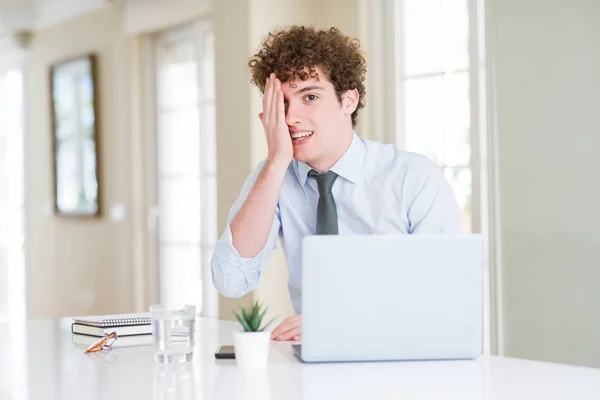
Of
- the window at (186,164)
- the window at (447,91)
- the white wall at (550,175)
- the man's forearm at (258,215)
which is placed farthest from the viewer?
the window at (186,164)

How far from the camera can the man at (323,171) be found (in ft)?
7.81

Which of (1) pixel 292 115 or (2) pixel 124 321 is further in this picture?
(1) pixel 292 115

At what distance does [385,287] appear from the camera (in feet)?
5.37

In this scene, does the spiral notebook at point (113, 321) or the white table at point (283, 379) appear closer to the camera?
the white table at point (283, 379)

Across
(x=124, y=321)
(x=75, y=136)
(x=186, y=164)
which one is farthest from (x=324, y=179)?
(x=75, y=136)

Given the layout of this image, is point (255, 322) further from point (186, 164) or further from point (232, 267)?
point (186, 164)

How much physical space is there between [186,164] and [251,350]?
3910 mm

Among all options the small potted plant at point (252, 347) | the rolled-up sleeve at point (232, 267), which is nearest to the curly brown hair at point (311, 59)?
the rolled-up sleeve at point (232, 267)

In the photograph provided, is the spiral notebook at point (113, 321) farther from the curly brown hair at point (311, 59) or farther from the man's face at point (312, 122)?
the curly brown hair at point (311, 59)

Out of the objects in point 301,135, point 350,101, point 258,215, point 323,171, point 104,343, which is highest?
point 350,101

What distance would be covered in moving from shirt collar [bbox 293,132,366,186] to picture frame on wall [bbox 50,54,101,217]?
3.82m

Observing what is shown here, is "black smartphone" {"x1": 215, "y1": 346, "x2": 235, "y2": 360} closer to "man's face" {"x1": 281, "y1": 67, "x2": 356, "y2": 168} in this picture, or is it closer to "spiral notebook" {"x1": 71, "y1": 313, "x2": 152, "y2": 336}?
"spiral notebook" {"x1": 71, "y1": 313, "x2": 152, "y2": 336}

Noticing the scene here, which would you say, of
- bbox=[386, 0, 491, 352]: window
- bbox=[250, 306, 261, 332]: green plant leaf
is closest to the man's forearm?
bbox=[250, 306, 261, 332]: green plant leaf

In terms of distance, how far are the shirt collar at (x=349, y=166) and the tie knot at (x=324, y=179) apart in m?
0.02
